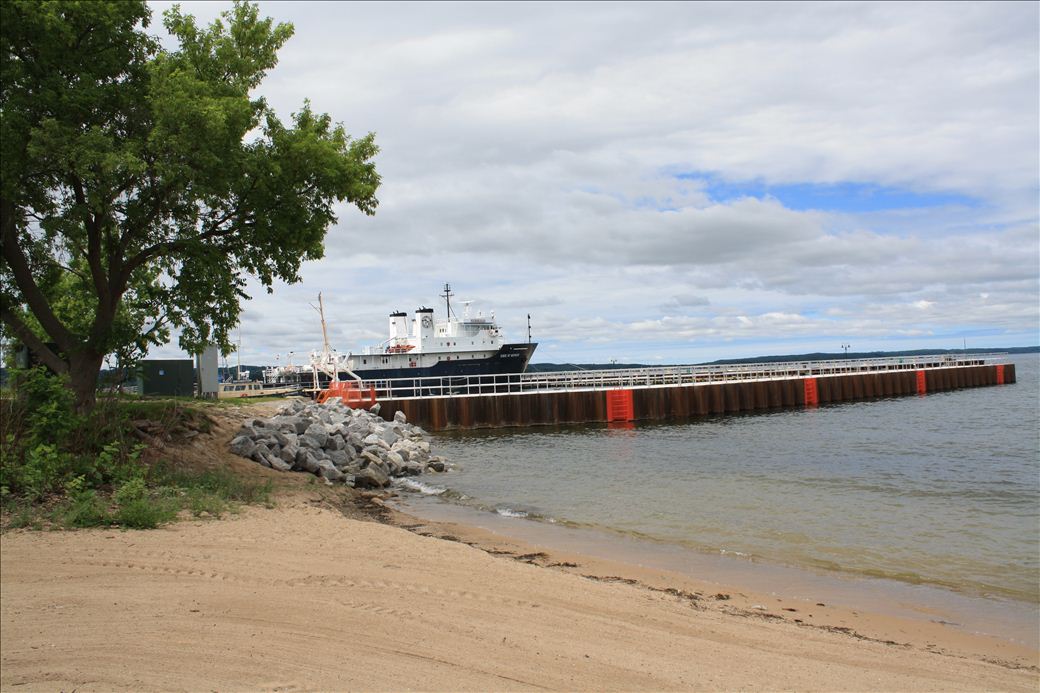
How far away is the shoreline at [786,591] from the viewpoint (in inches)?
278

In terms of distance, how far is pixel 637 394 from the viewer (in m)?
39.9

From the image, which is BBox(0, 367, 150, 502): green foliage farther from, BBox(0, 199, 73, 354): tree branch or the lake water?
the lake water

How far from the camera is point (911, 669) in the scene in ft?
19.1

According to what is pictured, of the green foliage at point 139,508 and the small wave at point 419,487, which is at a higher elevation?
the green foliage at point 139,508

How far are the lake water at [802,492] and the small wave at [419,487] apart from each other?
5 cm

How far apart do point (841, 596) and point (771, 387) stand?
39.6 metres

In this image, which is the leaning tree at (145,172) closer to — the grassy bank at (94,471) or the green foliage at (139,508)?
the grassy bank at (94,471)

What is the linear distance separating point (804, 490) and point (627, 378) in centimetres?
2866

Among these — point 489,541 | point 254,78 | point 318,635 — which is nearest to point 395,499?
point 489,541

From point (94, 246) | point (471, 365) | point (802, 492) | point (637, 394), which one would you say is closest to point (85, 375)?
point (94, 246)

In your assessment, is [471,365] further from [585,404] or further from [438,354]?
[585,404]

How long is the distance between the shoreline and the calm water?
0.59 metres

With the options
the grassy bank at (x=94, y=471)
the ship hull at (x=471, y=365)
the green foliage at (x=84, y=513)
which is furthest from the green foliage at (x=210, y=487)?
the ship hull at (x=471, y=365)

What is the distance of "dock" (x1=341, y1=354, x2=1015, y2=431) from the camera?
3816 centimetres
